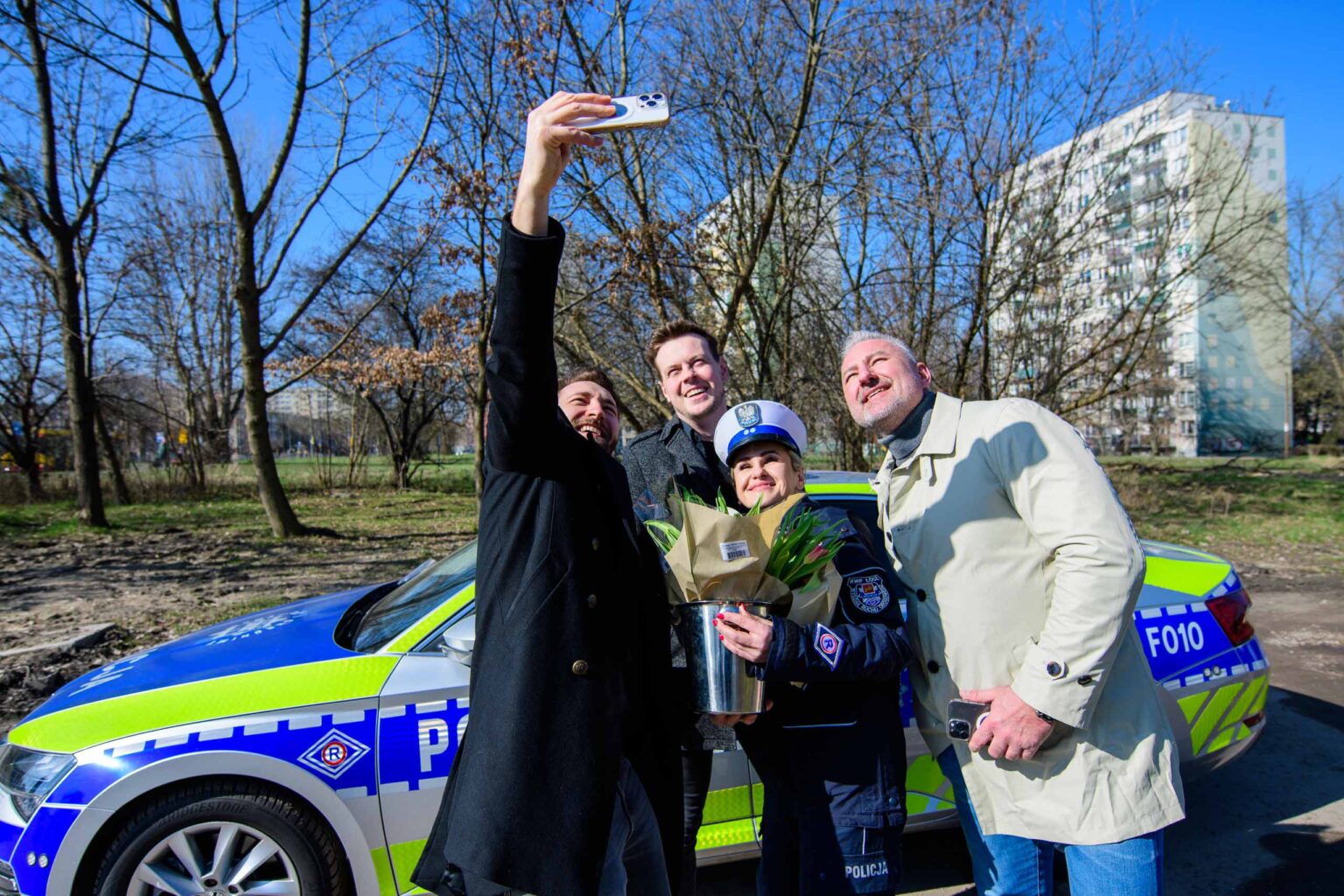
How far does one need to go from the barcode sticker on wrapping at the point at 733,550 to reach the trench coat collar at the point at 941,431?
0.60 meters

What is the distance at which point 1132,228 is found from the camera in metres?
12.4

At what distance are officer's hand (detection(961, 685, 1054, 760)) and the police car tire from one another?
2.09 m

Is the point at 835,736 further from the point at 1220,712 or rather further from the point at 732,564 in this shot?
the point at 1220,712

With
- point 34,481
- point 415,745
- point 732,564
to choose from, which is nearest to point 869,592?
point 732,564

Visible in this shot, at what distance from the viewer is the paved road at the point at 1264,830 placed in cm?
306

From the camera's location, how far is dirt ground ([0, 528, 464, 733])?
5375mm

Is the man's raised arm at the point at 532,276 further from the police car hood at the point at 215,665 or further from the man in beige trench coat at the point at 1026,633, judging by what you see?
the police car hood at the point at 215,665

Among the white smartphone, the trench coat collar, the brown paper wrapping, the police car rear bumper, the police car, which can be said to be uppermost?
the white smartphone

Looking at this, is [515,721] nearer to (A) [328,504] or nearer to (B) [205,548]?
(B) [205,548]

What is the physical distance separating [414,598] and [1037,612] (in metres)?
2.40

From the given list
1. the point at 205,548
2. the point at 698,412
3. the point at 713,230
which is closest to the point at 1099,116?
the point at 713,230

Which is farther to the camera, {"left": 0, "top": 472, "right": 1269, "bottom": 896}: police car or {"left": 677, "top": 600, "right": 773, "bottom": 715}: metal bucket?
{"left": 0, "top": 472, "right": 1269, "bottom": 896}: police car

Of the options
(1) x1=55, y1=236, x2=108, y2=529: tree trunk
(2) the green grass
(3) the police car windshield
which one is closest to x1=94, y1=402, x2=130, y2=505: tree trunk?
(1) x1=55, y1=236, x2=108, y2=529: tree trunk

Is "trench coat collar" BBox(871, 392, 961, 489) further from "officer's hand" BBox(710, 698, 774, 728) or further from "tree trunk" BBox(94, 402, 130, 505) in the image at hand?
"tree trunk" BBox(94, 402, 130, 505)
